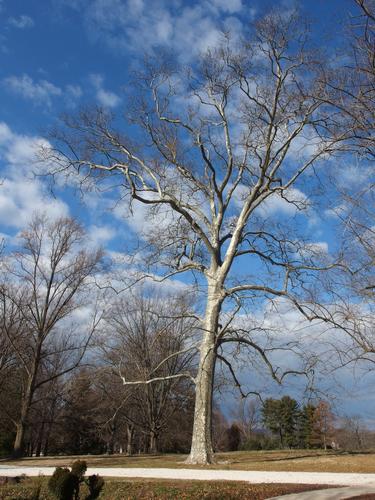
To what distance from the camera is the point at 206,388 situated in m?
15.3

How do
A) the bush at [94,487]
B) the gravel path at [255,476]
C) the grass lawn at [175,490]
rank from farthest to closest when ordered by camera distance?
the gravel path at [255,476]
the grass lawn at [175,490]
the bush at [94,487]

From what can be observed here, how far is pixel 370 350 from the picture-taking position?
11.6 meters

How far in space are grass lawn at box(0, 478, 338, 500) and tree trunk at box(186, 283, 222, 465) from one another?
15.6ft

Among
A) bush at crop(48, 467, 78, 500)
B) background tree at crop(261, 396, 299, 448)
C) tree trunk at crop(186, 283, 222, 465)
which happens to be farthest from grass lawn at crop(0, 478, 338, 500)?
background tree at crop(261, 396, 299, 448)

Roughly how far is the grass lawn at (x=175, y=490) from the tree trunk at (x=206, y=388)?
4755 mm

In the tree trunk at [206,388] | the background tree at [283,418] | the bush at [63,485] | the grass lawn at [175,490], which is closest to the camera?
the bush at [63,485]

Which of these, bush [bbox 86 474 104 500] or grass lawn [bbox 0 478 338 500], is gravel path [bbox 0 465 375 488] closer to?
grass lawn [bbox 0 478 338 500]

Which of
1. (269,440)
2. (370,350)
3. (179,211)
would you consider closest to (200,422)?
(370,350)

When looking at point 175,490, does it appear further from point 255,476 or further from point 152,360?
point 152,360

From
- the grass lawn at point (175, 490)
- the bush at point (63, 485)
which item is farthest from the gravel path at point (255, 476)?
the bush at point (63, 485)

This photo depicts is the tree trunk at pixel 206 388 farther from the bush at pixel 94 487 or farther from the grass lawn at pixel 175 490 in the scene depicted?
the bush at pixel 94 487

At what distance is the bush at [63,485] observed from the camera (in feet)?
24.7

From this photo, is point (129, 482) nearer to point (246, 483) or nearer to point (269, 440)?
point (246, 483)

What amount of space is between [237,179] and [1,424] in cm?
2367
